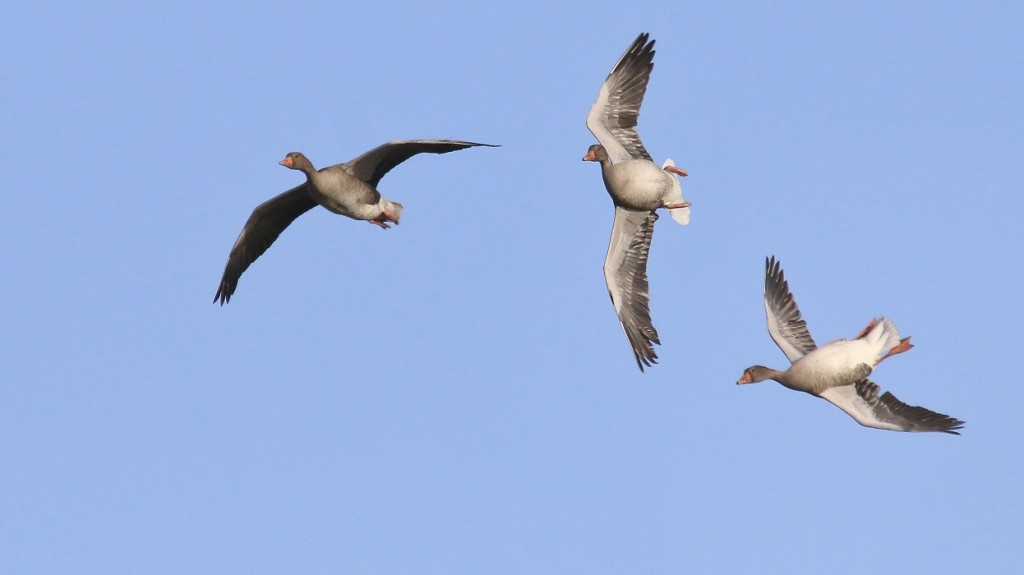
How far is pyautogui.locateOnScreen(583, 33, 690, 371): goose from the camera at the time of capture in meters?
17.3

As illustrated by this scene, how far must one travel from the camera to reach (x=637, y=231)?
715 inches

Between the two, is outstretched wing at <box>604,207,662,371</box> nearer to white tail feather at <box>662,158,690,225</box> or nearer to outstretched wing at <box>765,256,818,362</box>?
white tail feather at <box>662,158,690,225</box>

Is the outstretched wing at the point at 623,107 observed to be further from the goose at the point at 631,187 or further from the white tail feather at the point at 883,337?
the white tail feather at the point at 883,337

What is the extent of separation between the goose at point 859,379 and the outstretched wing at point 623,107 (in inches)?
125

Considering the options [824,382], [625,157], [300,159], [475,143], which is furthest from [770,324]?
[300,159]

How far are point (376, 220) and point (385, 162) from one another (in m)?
1.02

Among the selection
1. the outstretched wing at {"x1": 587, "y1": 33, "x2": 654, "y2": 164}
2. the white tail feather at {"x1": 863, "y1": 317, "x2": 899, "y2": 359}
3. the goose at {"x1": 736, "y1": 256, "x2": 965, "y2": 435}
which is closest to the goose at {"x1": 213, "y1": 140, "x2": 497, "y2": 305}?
the outstretched wing at {"x1": 587, "y1": 33, "x2": 654, "y2": 164}

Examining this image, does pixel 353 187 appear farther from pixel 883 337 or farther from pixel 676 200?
pixel 883 337

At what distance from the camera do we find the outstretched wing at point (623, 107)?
17484 mm

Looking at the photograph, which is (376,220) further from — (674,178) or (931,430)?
(931,430)

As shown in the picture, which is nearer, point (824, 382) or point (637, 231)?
point (824, 382)

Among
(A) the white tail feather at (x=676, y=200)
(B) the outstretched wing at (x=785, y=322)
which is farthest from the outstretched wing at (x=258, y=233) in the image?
(B) the outstretched wing at (x=785, y=322)

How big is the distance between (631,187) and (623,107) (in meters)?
1.05

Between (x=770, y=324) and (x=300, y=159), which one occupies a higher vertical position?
(x=300, y=159)
